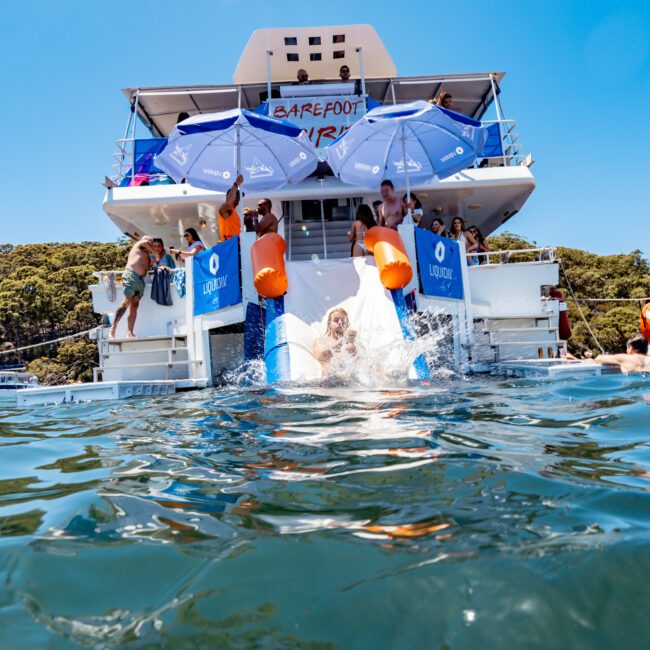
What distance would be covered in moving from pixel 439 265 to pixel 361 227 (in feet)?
4.41

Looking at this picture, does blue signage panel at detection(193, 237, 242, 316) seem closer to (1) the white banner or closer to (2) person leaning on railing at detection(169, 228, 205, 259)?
(2) person leaning on railing at detection(169, 228, 205, 259)

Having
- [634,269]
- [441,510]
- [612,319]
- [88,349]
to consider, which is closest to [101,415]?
[441,510]

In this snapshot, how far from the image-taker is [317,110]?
11.5 metres

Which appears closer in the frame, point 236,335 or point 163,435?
point 163,435

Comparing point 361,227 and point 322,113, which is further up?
point 322,113

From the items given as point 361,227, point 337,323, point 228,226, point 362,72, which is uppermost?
point 362,72

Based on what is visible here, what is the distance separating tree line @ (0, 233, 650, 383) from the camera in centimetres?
2525

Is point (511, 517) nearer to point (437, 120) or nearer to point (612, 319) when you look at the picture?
point (437, 120)

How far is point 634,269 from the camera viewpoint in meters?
32.4

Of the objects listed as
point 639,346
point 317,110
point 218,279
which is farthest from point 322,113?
point 639,346

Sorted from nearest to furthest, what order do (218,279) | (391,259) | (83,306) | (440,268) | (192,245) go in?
(391,259), (218,279), (440,268), (192,245), (83,306)

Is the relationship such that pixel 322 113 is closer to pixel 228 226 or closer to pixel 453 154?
pixel 453 154

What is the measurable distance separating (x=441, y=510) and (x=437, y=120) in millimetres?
7019

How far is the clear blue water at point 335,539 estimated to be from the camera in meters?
1.21
